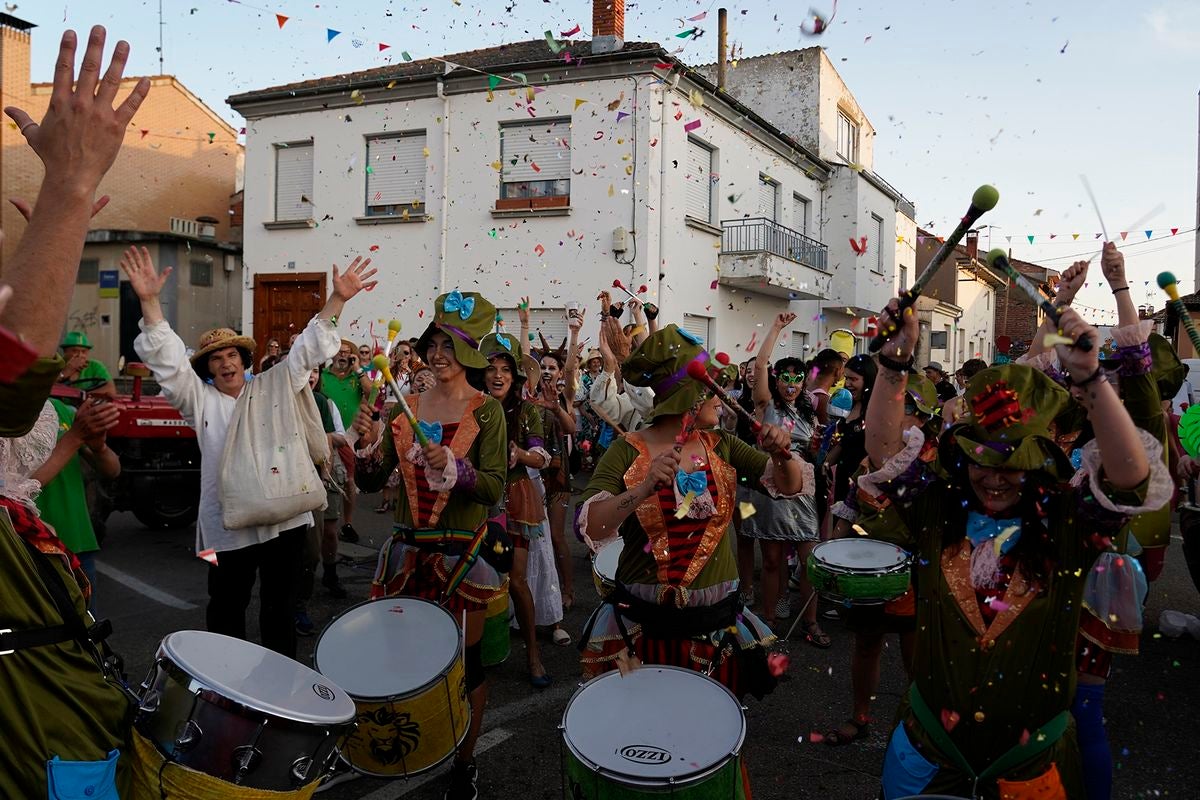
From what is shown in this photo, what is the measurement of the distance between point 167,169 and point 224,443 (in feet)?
79.2

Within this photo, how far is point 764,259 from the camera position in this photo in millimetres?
17797

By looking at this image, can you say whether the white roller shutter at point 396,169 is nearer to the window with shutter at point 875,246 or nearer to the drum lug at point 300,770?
the window with shutter at point 875,246

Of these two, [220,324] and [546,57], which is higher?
[546,57]

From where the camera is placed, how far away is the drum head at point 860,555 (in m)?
3.93

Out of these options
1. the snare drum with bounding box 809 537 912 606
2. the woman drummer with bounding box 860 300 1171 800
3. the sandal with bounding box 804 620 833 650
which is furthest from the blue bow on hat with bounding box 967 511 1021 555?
the sandal with bounding box 804 620 833 650

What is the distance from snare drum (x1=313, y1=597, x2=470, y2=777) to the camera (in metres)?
3.06

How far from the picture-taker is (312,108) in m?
18.2

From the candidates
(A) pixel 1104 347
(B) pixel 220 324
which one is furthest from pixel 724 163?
(A) pixel 1104 347

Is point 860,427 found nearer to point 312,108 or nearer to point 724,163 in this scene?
point 724,163

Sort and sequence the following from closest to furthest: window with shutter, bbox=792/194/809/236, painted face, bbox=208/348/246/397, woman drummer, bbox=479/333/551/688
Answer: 1. painted face, bbox=208/348/246/397
2. woman drummer, bbox=479/333/551/688
3. window with shutter, bbox=792/194/809/236

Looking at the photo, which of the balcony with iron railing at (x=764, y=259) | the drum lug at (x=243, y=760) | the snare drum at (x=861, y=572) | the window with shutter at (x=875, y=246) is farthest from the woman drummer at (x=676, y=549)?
the window with shutter at (x=875, y=246)

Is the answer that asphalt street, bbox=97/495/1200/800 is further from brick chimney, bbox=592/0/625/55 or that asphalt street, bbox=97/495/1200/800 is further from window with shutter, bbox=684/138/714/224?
brick chimney, bbox=592/0/625/55

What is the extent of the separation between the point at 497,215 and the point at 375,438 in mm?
13106

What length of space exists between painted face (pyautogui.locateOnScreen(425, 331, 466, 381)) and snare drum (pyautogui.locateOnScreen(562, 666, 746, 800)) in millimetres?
1838
